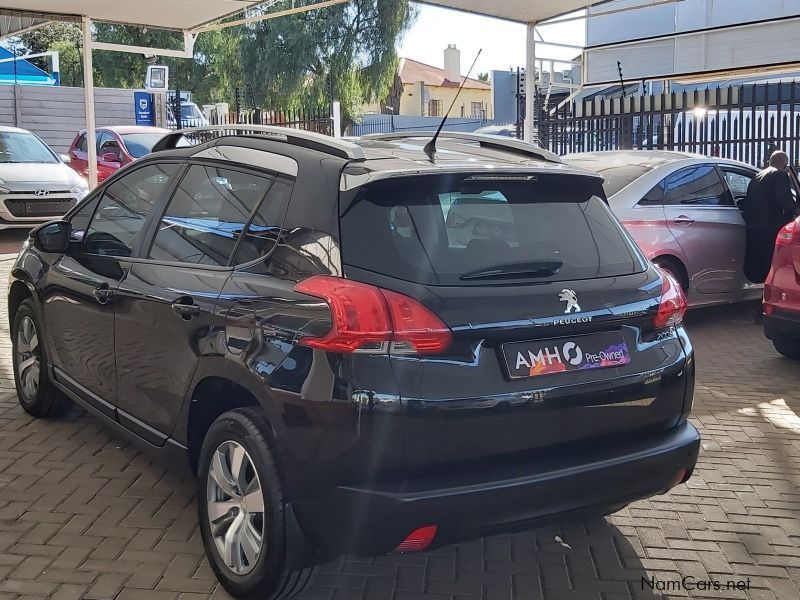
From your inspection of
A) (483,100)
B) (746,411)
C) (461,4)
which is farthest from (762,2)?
(483,100)

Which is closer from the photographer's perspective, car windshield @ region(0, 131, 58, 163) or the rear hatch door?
the rear hatch door

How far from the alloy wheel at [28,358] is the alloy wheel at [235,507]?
7.67 ft

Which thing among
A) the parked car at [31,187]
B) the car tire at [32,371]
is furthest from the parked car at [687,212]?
the parked car at [31,187]

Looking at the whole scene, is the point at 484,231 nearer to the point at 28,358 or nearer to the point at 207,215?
the point at 207,215

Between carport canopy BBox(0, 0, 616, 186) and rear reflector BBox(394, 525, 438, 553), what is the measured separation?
8.61m

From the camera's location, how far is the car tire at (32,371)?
5.30 meters

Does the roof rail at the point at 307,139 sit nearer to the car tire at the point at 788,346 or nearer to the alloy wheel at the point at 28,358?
the alloy wheel at the point at 28,358

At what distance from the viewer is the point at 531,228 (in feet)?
11.3

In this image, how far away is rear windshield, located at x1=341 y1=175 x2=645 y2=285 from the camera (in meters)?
3.10

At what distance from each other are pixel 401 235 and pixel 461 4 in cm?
856

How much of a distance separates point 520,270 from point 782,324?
4431 millimetres

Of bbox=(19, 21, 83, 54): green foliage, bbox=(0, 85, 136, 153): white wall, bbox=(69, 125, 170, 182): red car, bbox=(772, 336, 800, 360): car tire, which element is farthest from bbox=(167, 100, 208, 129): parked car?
bbox=(19, 21, 83, 54): green foliage

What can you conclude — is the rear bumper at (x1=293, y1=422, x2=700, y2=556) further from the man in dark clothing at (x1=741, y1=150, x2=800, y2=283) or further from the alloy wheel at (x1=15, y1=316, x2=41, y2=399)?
the man in dark clothing at (x1=741, y1=150, x2=800, y2=283)

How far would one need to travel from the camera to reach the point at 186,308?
142 inches
